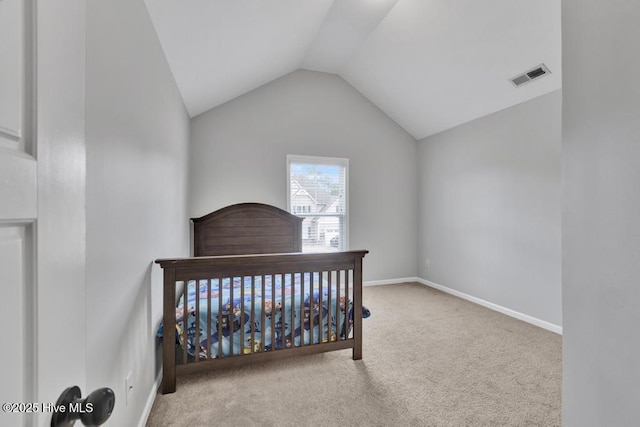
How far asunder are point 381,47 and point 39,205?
12.1 ft

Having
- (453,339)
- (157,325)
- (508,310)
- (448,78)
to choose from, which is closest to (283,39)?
(448,78)

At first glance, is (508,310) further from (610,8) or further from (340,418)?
(610,8)

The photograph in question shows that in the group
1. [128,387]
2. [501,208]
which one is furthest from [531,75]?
[128,387]

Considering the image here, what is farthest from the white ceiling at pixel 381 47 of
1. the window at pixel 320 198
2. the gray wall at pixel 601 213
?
the gray wall at pixel 601 213

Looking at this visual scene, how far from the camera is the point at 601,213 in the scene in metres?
0.99

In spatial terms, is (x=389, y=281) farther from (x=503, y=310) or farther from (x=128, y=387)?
(x=128, y=387)

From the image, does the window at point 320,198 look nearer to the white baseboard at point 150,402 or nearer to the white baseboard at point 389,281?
the white baseboard at point 389,281

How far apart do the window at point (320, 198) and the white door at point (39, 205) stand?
11.7 feet

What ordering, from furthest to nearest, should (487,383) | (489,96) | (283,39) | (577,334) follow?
(489,96) → (283,39) → (487,383) → (577,334)

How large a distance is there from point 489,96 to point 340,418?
11.3 ft

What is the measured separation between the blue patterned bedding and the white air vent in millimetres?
2701

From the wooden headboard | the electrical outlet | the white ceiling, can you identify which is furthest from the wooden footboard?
the white ceiling

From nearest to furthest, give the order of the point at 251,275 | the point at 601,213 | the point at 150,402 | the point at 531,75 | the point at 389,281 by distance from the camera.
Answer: the point at 601,213 < the point at 150,402 < the point at 251,275 < the point at 531,75 < the point at 389,281

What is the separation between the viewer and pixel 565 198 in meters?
1.13
